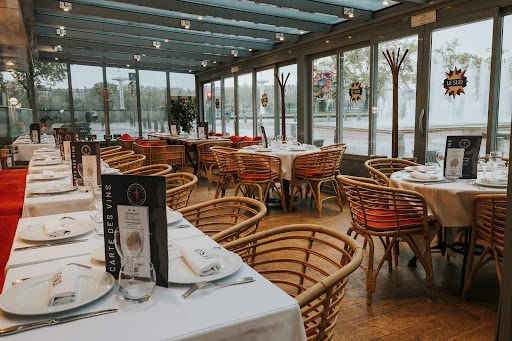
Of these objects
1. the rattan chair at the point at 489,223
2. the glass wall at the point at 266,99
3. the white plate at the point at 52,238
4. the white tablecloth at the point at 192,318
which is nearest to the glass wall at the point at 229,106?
the glass wall at the point at 266,99

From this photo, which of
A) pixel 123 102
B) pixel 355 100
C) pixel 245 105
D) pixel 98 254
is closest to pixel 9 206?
pixel 98 254

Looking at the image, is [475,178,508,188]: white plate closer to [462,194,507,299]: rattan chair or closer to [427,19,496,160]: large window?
[462,194,507,299]: rattan chair

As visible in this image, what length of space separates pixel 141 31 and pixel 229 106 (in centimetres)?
465

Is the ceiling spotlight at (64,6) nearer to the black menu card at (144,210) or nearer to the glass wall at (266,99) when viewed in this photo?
the glass wall at (266,99)

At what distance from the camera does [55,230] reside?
5.52 ft

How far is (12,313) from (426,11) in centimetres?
632

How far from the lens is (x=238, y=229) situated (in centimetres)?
195

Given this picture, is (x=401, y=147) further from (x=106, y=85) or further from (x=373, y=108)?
(x=106, y=85)

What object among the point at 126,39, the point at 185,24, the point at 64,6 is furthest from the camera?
the point at 126,39

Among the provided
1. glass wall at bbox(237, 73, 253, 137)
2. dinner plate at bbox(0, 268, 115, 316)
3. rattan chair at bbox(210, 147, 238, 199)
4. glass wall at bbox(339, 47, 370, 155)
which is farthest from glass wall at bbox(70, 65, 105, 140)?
dinner plate at bbox(0, 268, 115, 316)

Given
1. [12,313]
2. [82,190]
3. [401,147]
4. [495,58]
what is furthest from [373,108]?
[12,313]

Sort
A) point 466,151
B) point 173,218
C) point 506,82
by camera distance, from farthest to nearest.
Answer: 1. point 506,82
2. point 466,151
3. point 173,218

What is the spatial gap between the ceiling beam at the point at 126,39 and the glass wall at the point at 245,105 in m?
1.03

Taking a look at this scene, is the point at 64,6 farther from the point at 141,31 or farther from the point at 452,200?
the point at 452,200
